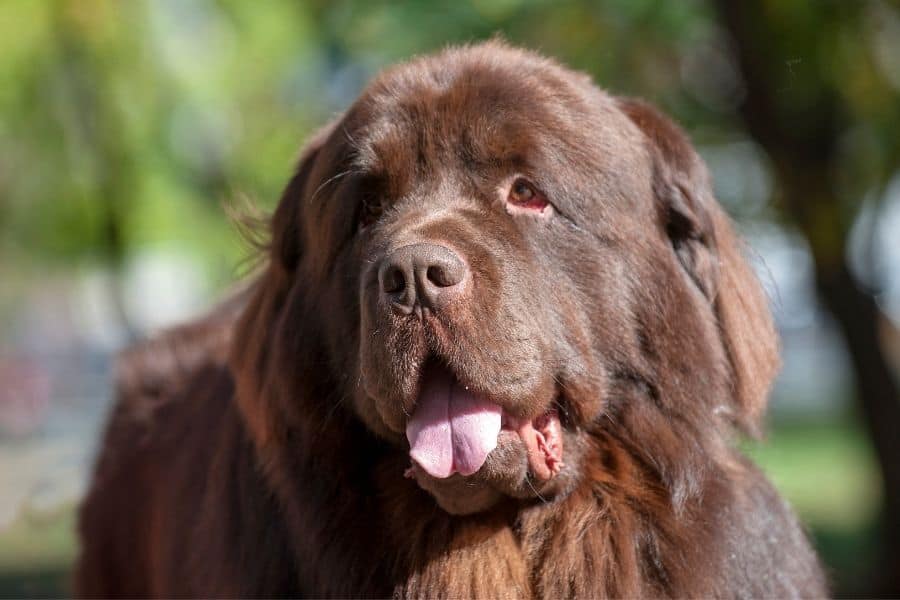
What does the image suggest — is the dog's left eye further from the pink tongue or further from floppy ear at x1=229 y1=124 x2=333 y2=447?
the pink tongue

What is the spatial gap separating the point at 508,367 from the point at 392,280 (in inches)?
15.1

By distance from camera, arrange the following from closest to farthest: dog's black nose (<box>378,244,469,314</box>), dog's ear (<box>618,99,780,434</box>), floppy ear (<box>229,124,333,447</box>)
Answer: dog's black nose (<box>378,244,469,314</box>) < dog's ear (<box>618,99,780,434</box>) < floppy ear (<box>229,124,333,447</box>)

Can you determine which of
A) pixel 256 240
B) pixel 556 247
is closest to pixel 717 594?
pixel 556 247

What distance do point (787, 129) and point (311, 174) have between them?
5.99m

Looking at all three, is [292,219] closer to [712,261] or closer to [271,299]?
[271,299]

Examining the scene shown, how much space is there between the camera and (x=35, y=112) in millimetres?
13891

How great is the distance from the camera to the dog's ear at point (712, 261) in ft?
11.7

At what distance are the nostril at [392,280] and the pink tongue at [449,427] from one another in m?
0.25

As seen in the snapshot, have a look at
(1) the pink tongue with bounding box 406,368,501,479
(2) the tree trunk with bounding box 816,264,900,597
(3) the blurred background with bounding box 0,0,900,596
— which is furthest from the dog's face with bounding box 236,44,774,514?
(2) the tree trunk with bounding box 816,264,900,597

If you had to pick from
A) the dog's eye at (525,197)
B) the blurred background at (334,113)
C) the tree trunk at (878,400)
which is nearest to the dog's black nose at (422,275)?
the dog's eye at (525,197)

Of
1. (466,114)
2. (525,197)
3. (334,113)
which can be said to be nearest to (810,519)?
(334,113)

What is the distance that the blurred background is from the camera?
8109 mm

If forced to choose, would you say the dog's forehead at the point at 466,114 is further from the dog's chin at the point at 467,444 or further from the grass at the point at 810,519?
the grass at the point at 810,519

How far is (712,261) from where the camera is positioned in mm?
3605
